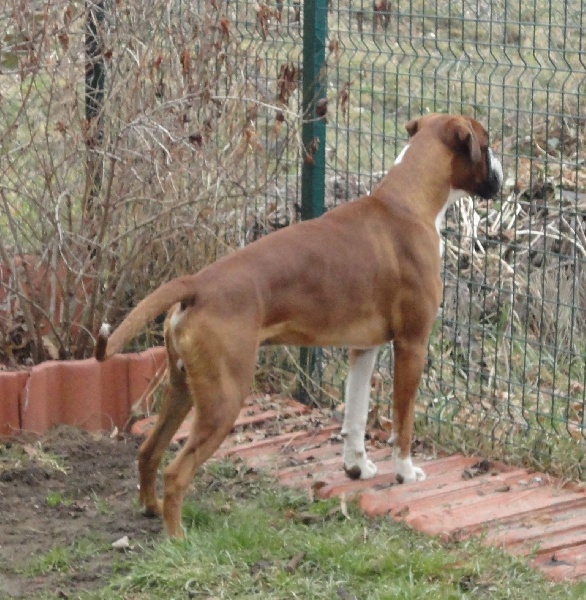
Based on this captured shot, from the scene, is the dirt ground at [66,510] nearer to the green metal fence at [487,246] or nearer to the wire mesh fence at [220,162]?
the wire mesh fence at [220,162]

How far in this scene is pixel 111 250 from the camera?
613 cm

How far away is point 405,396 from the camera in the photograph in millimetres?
5141

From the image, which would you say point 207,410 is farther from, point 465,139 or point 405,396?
point 465,139

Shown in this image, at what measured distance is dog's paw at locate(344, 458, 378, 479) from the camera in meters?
5.29

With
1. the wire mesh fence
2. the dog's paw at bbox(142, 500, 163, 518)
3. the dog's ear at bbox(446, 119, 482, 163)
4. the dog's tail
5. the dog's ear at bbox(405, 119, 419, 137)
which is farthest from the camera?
the wire mesh fence

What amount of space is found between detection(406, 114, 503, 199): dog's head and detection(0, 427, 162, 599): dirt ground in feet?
6.73

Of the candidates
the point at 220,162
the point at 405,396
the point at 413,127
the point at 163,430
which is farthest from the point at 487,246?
the point at 163,430

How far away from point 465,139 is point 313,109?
49.9 inches

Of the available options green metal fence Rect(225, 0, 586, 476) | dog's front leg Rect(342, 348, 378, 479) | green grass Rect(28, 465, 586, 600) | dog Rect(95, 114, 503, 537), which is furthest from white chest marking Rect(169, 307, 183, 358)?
green metal fence Rect(225, 0, 586, 476)

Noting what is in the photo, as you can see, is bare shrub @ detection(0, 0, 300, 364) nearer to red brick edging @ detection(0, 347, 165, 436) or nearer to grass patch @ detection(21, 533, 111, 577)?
red brick edging @ detection(0, 347, 165, 436)

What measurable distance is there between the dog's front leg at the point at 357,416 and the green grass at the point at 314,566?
565 millimetres

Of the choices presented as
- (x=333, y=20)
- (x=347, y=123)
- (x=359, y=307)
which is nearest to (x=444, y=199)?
(x=359, y=307)

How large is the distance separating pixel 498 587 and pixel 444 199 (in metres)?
1.88

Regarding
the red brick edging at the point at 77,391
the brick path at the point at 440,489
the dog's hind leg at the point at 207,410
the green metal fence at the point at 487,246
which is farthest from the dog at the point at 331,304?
the red brick edging at the point at 77,391
